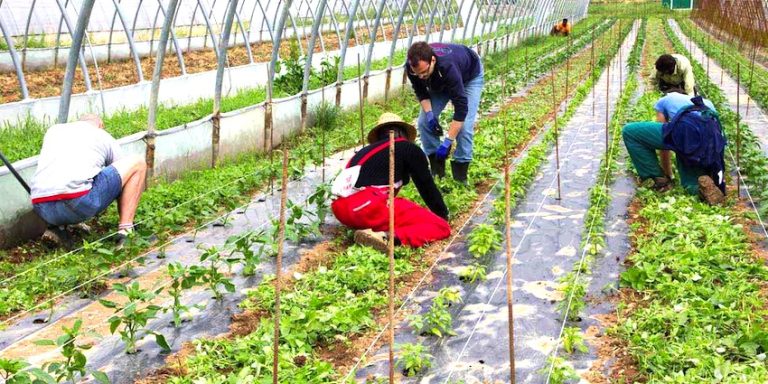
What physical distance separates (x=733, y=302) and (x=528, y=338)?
1.05 m

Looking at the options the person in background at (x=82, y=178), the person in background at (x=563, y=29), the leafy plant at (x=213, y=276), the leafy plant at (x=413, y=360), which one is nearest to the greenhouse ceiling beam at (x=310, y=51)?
the person in background at (x=82, y=178)

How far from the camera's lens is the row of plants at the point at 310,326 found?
3410 mm

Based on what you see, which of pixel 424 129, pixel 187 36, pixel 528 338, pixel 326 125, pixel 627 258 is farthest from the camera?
pixel 187 36

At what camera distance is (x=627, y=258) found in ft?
15.9

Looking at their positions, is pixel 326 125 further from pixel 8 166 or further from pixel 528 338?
pixel 528 338

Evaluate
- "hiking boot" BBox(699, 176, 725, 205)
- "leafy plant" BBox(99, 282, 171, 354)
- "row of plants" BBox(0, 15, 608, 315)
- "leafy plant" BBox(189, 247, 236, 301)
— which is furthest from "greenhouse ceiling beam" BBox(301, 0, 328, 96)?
"leafy plant" BBox(99, 282, 171, 354)

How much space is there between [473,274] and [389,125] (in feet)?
4.27

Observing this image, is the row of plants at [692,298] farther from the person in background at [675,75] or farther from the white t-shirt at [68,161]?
the white t-shirt at [68,161]

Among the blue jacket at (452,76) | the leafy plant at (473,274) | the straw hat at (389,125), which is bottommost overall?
the leafy plant at (473,274)

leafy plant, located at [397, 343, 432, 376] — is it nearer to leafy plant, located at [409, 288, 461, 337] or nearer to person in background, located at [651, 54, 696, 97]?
leafy plant, located at [409, 288, 461, 337]

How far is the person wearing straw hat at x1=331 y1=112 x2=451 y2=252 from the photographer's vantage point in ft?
16.6

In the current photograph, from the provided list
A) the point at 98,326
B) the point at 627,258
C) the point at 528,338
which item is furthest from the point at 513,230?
the point at 98,326

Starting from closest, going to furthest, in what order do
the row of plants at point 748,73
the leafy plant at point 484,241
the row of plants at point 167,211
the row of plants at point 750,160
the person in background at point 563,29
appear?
the row of plants at point 167,211, the leafy plant at point 484,241, the row of plants at point 750,160, the row of plants at point 748,73, the person in background at point 563,29

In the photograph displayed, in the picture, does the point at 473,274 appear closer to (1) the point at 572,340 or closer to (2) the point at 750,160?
(1) the point at 572,340
